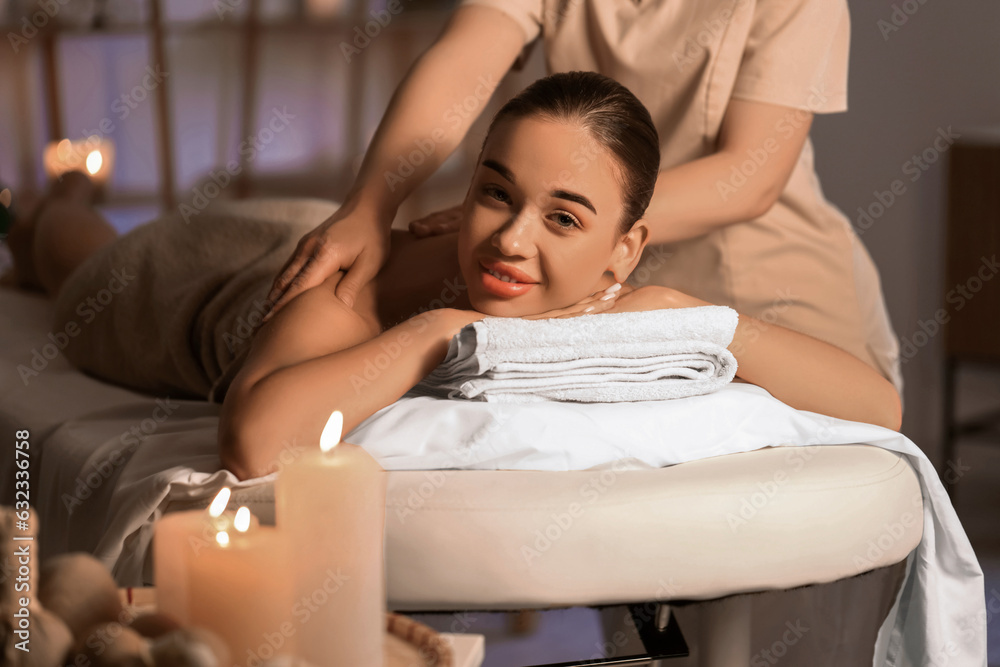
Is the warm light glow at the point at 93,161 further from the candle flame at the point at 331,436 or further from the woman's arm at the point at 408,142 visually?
the candle flame at the point at 331,436

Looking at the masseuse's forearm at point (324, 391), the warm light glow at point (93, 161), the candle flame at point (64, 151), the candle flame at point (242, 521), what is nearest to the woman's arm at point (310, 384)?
the masseuse's forearm at point (324, 391)

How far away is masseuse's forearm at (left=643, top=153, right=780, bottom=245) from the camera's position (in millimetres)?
1256

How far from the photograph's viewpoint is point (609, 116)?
1099mm

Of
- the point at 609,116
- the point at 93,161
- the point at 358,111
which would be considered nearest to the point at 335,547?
the point at 609,116

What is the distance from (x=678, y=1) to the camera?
1416 millimetres

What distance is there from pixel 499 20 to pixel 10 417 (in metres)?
0.87

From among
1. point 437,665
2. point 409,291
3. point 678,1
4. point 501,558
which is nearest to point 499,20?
point 678,1

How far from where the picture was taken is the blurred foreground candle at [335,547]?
0.63 meters

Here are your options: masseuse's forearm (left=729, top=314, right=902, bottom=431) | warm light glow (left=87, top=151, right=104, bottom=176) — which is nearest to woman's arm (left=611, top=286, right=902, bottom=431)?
masseuse's forearm (left=729, top=314, right=902, bottom=431)

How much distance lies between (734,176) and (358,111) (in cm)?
201

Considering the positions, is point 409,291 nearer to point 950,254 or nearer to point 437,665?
point 437,665

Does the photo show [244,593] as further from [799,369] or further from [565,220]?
[799,369]

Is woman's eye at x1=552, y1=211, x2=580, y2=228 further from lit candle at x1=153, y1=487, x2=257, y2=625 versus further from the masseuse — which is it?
lit candle at x1=153, y1=487, x2=257, y2=625

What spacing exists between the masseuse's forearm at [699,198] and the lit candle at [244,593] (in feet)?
2.40
